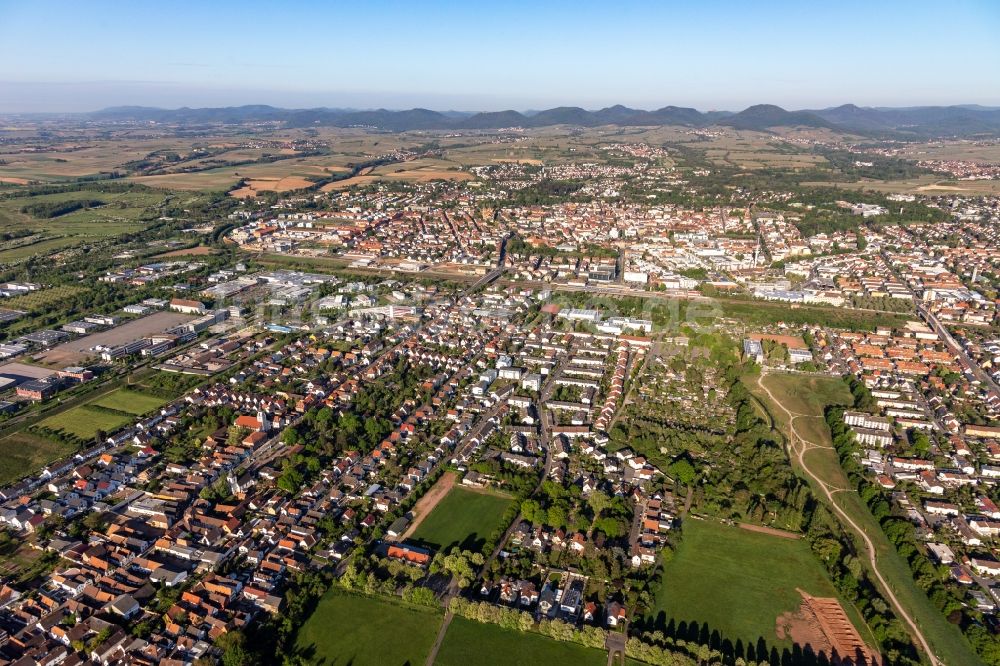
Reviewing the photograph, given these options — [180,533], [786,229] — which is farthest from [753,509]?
[786,229]

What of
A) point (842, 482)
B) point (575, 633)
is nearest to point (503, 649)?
point (575, 633)

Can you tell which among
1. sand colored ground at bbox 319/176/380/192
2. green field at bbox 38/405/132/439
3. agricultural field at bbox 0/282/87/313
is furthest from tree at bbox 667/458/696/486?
sand colored ground at bbox 319/176/380/192

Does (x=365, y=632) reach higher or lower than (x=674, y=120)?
lower

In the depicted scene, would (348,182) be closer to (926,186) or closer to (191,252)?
(191,252)

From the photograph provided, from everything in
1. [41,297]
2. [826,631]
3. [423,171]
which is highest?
[423,171]

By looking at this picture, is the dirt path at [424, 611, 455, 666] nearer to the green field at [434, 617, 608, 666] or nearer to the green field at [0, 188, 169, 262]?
the green field at [434, 617, 608, 666]

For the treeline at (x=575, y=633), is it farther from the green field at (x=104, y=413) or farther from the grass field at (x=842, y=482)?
the green field at (x=104, y=413)
